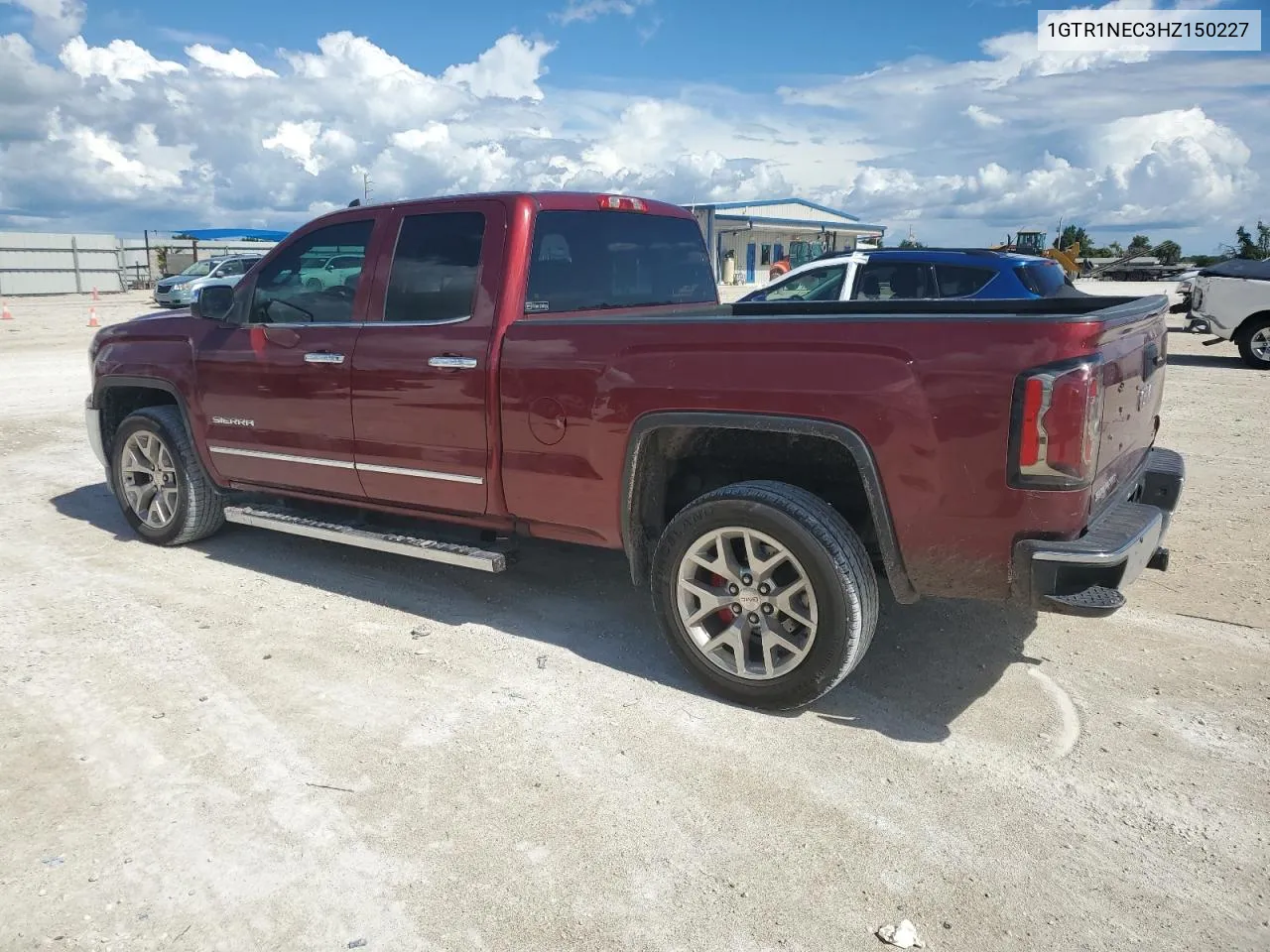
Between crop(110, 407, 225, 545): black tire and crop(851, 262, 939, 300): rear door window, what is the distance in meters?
5.65

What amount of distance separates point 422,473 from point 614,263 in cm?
143

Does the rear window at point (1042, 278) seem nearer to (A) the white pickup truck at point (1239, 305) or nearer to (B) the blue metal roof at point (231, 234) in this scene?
(A) the white pickup truck at point (1239, 305)

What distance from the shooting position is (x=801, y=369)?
11.2 feet

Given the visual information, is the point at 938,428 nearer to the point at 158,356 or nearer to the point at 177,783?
the point at 177,783

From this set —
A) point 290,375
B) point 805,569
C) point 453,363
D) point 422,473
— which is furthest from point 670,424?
point 290,375

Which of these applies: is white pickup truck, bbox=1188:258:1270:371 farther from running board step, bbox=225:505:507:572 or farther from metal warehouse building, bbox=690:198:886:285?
metal warehouse building, bbox=690:198:886:285

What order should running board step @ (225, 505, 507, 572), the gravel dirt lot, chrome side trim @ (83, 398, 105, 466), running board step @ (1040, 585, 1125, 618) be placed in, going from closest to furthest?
the gravel dirt lot < running board step @ (1040, 585, 1125, 618) < running board step @ (225, 505, 507, 572) < chrome side trim @ (83, 398, 105, 466)

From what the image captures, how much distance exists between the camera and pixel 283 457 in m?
5.20

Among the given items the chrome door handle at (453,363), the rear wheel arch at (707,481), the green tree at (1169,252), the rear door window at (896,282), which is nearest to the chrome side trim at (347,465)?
the chrome door handle at (453,363)

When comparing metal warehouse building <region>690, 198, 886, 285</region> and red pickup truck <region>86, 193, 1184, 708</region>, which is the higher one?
metal warehouse building <region>690, 198, 886, 285</region>

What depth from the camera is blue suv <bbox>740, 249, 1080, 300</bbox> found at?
830 cm

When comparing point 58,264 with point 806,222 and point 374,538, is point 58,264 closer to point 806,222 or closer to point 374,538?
point 806,222

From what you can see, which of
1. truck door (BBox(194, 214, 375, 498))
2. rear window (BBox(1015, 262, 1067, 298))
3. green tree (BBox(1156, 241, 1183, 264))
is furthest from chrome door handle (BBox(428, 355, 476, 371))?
green tree (BBox(1156, 241, 1183, 264))

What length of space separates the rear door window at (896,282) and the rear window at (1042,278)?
73 centimetres
